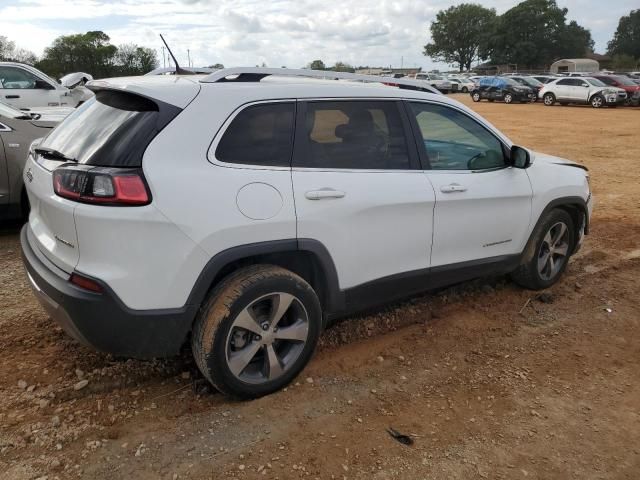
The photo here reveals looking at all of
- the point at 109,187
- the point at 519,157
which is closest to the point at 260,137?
the point at 109,187

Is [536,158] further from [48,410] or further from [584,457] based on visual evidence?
[48,410]

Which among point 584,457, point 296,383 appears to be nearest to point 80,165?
point 296,383

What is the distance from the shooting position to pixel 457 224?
371 centimetres

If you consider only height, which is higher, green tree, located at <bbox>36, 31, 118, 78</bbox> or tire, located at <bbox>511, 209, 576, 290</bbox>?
green tree, located at <bbox>36, 31, 118, 78</bbox>

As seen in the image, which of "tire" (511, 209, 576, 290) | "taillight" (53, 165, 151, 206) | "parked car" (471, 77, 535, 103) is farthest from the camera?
"parked car" (471, 77, 535, 103)

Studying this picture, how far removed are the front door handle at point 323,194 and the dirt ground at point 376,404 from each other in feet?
3.68

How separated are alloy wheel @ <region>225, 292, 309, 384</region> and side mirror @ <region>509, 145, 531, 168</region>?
208cm

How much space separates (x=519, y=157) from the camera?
400 centimetres

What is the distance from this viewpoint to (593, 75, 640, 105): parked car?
92.5ft

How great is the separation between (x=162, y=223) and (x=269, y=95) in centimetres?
96

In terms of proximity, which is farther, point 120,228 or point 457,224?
point 457,224

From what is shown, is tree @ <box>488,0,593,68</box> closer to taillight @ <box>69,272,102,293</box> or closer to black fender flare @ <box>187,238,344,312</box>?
black fender flare @ <box>187,238,344,312</box>

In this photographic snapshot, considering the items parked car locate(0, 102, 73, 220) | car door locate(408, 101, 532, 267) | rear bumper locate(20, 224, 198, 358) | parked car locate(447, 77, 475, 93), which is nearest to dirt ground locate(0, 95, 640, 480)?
rear bumper locate(20, 224, 198, 358)

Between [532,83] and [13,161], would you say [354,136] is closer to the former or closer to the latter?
[13,161]
